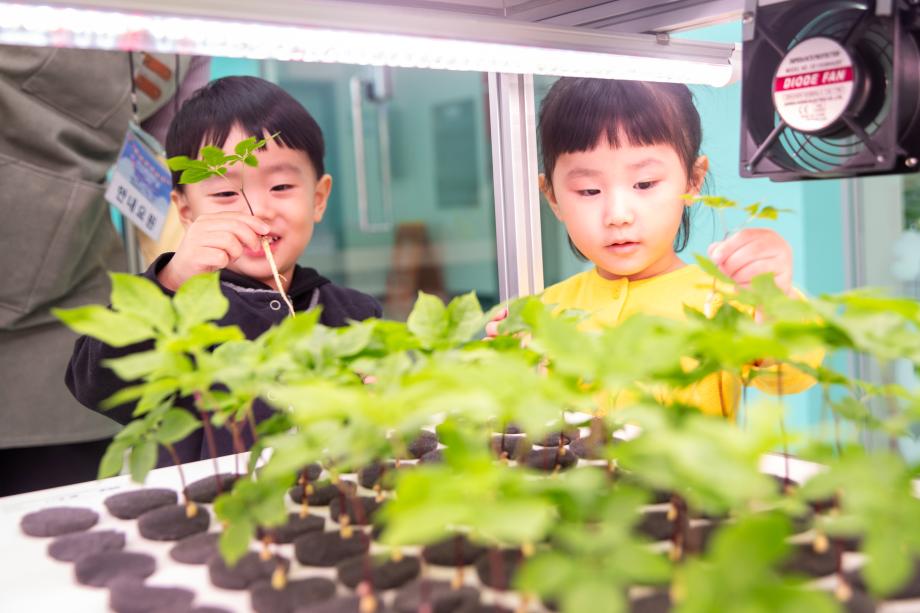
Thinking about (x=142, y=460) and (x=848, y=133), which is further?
(x=848, y=133)

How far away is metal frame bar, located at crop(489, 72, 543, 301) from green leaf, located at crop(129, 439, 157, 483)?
0.86m

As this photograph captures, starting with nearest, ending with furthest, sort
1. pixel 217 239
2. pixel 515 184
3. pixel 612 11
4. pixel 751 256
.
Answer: pixel 751 256 → pixel 612 11 → pixel 217 239 → pixel 515 184

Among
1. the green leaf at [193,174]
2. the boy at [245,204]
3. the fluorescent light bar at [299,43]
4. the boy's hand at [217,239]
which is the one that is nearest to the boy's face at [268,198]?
the boy at [245,204]

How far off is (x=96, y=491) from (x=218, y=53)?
1.71 ft

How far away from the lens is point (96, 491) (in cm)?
102

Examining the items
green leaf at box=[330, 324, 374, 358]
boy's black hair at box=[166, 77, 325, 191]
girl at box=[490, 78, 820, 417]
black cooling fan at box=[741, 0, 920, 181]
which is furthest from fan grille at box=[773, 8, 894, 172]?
boy's black hair at box=[166, 77, 325, 191]

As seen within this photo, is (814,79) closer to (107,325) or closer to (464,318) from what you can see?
(464,318)

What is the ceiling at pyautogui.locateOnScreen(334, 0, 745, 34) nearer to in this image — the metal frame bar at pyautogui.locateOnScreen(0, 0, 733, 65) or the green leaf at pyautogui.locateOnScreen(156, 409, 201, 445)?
the metal frame bar at pyautogui.locateOnScreen(0, 0, 733, 65)

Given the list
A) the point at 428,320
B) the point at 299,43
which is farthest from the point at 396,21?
the point at 428,320

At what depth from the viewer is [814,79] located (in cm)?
94

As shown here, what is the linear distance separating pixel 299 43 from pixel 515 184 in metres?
0.68

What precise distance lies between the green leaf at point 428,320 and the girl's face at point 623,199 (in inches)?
24.4

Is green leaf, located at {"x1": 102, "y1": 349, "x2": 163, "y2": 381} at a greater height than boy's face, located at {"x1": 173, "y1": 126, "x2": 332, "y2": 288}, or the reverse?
boy's face, located at {"x1": 173, "y1": 126, "x2": 332, "y2": 288}

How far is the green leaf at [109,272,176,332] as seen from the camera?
71cm
